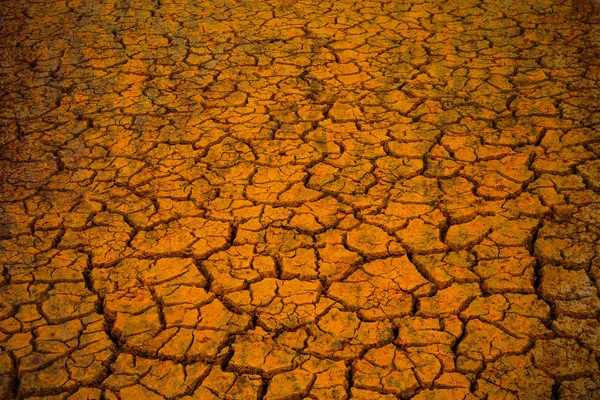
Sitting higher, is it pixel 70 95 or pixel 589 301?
pixel 70 95

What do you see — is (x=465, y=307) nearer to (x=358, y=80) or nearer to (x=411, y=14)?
(x=358, y=80)

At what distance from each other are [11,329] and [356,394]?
129 centimetres

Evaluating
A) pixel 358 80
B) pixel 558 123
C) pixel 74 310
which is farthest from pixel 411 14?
pixel 74 310

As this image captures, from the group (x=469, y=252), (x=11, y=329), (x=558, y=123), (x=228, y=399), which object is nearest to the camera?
(x=228, y=399)

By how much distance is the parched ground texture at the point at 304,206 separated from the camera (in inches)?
98.6

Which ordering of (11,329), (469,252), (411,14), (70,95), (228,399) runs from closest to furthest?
1. (228,399)
2. (11,329)
3. (469,252)
4. (70,95)
5. (411,14)

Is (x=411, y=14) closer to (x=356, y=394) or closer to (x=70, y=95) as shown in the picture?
(x=70, y=95)

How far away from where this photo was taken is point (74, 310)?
2.73 meters

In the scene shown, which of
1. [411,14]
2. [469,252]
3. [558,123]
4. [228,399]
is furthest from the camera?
[411,14]

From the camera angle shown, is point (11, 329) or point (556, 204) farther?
point (556, 204)

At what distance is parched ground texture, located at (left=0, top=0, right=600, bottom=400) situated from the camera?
2.50m

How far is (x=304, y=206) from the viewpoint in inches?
131

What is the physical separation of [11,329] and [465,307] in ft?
5.55

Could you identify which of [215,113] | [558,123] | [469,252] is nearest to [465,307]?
[469,252]
